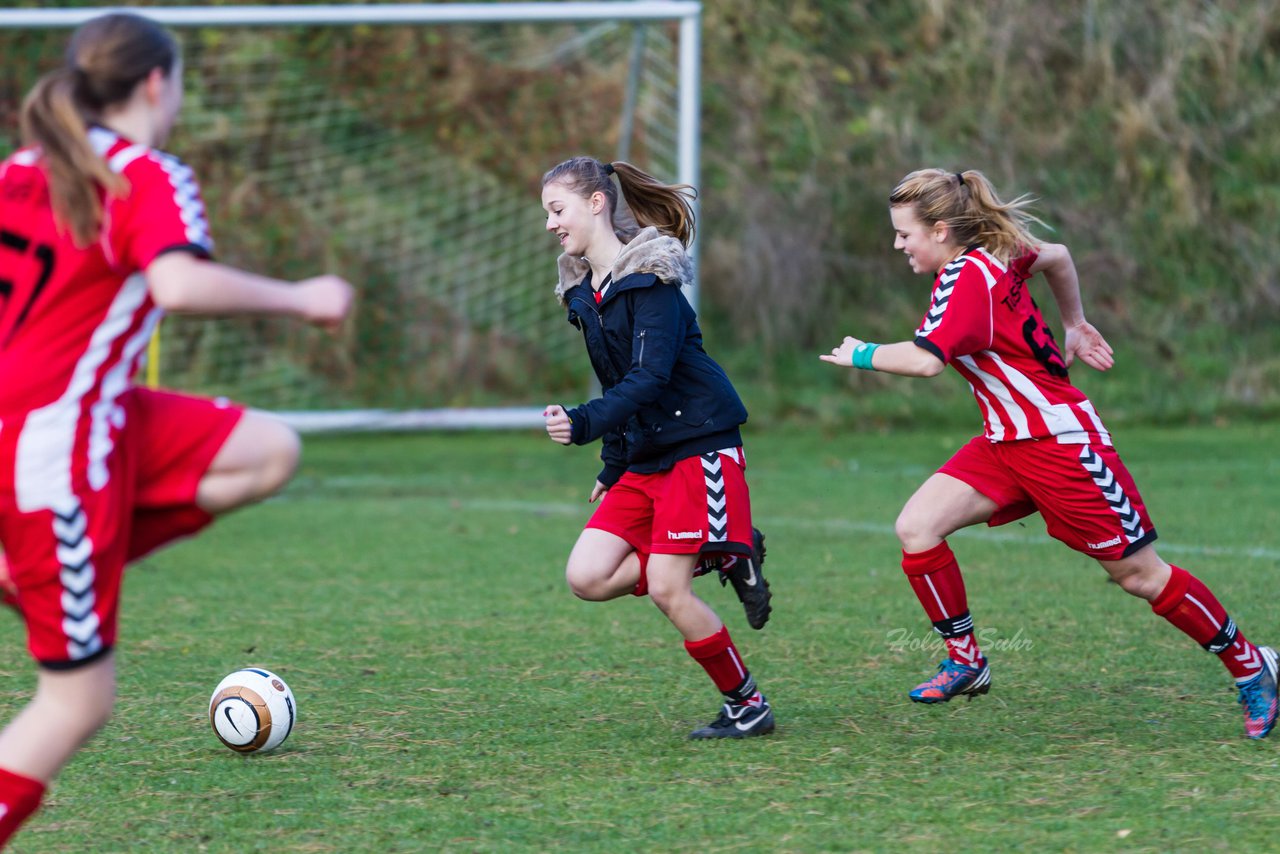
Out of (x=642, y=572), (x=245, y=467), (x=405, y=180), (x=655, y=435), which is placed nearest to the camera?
(x=245, y=467)

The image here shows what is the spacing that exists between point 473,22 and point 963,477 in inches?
310

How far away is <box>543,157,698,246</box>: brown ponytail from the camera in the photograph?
14.1ft

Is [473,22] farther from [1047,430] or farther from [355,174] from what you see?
[1047,430]

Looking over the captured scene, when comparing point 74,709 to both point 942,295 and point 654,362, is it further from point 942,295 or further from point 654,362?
point 942,295

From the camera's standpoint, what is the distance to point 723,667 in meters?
4.18

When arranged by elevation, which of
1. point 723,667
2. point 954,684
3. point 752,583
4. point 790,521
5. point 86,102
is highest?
point 86,102

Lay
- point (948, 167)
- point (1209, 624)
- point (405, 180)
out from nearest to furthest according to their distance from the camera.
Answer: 1. point (1209, 624)
2. point (405, 180)
3. point (948, 167)

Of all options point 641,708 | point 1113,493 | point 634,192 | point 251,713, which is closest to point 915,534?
point 1113,493

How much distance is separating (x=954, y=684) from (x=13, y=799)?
8.50 feet

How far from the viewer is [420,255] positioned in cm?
1324

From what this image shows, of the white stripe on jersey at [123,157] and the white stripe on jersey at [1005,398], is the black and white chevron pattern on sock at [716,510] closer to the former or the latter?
the white stripe on jersey at [1005,398]

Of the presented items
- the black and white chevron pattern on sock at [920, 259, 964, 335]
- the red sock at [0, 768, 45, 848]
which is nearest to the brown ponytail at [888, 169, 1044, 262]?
the black and white chevron pattern on sock at [920, 259, 964, 335]

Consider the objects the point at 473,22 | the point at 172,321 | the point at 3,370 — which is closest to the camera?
the point at 3,370

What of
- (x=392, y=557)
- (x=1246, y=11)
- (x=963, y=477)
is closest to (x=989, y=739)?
(x=963, y=477)
